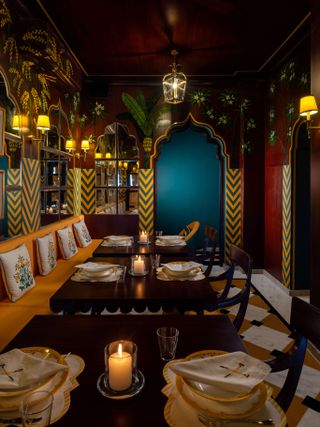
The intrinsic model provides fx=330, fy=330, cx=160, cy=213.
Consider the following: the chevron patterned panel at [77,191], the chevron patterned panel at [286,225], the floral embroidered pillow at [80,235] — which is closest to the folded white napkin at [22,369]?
the floral embroidered pillow at [80,235]

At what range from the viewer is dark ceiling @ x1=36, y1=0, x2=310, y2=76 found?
12.4 feet

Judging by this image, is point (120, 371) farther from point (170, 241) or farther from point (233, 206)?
point (233, 206)

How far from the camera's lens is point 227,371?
1.13 metres

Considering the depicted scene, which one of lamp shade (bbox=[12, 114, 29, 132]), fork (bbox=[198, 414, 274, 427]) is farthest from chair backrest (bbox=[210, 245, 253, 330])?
lamp shade (bbox=[12, 114, 29, 132])

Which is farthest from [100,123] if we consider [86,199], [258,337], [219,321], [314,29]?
[219,321]

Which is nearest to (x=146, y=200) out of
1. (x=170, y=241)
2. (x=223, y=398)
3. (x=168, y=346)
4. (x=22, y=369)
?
(x=170, y=241)

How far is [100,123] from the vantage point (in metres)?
6.35

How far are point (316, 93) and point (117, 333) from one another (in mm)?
2991

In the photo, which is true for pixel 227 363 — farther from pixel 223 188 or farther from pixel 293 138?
pixel 223 188

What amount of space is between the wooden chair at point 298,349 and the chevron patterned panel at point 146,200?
498 cm

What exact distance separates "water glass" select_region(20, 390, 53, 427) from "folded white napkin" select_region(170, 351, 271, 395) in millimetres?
385

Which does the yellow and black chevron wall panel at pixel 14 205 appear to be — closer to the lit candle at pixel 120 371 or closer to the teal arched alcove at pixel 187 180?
the lit candle at pixel 120 371

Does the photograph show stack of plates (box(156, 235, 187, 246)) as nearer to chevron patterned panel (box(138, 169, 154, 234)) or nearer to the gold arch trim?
chevron patterned panel (box(138, 169, 154, 234))

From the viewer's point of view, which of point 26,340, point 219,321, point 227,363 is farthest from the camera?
point 219,321
